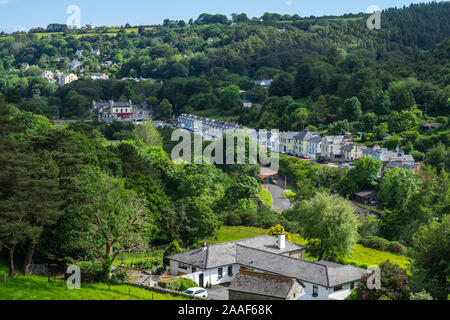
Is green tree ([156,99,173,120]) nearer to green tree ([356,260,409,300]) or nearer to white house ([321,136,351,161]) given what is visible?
white house ([321,136,351,161])

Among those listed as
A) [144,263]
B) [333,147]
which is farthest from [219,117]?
[144,263]

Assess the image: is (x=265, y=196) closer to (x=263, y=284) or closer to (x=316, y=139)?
(x=316, y=139)

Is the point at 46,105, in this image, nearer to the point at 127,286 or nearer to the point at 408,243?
the point at 408,243

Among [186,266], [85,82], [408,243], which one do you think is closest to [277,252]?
[186,266]

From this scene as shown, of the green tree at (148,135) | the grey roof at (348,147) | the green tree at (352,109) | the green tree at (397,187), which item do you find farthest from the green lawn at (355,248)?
the green tree at (352,109)

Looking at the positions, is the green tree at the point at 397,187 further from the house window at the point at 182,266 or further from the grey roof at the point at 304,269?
the house window at the point at 182,266

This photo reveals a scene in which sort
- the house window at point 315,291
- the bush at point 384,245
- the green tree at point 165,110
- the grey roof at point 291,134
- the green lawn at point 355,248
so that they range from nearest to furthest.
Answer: the house window at point 315,291, the green lawn at point 355,248, the bush at point 384,245, the grey roof at point 291,134, the green tree at point 165,110

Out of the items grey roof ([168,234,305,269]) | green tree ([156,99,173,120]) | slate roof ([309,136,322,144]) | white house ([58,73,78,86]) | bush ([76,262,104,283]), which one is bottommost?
grey roof ([168,234,305,269])

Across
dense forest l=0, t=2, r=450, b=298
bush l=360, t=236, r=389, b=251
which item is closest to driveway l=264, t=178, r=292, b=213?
dense forest l=0, t=2, r=450, b=298
